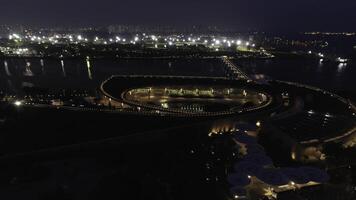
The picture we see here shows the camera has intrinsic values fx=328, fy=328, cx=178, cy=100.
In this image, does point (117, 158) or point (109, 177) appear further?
point (117, 158)

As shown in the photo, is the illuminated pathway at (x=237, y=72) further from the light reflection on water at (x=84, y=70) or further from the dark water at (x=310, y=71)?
the dark water at (x=310, y=71)

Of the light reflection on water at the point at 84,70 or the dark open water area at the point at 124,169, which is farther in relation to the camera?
the light reflection on water at the point at 84,70

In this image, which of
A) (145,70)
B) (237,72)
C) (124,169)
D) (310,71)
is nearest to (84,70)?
(145,70)

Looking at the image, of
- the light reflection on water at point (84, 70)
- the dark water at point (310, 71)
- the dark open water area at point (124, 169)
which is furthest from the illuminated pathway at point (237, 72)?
the dark open water area at point (124, 169)

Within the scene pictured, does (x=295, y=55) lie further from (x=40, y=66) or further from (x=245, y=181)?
(x=245, y=181)

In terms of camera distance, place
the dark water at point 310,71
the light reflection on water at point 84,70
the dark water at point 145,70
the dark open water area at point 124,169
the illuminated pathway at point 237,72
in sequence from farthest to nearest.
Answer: the dark water at point 310,71
the dark water at point 145,70
the light reflection on water at point 84,70
the illuminated pathway at point 237,72
the dark open water area at point 124,169

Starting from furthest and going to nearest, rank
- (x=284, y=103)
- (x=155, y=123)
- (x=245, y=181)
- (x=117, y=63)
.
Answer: (x=117, y=63), (x=284, y=103), (x=155, y=123), (x=245, y=181)

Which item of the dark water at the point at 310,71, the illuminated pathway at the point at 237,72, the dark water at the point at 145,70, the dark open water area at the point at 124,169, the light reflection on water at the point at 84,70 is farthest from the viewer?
the dark water at the point at 310,71

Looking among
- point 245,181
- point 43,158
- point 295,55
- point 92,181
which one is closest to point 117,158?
point 92,181

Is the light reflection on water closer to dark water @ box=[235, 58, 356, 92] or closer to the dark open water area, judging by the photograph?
dark water @ box=[235, 58, 356, 92]

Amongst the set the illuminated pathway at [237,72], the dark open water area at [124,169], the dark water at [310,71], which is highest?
the illuminated pathway at [237,72]
